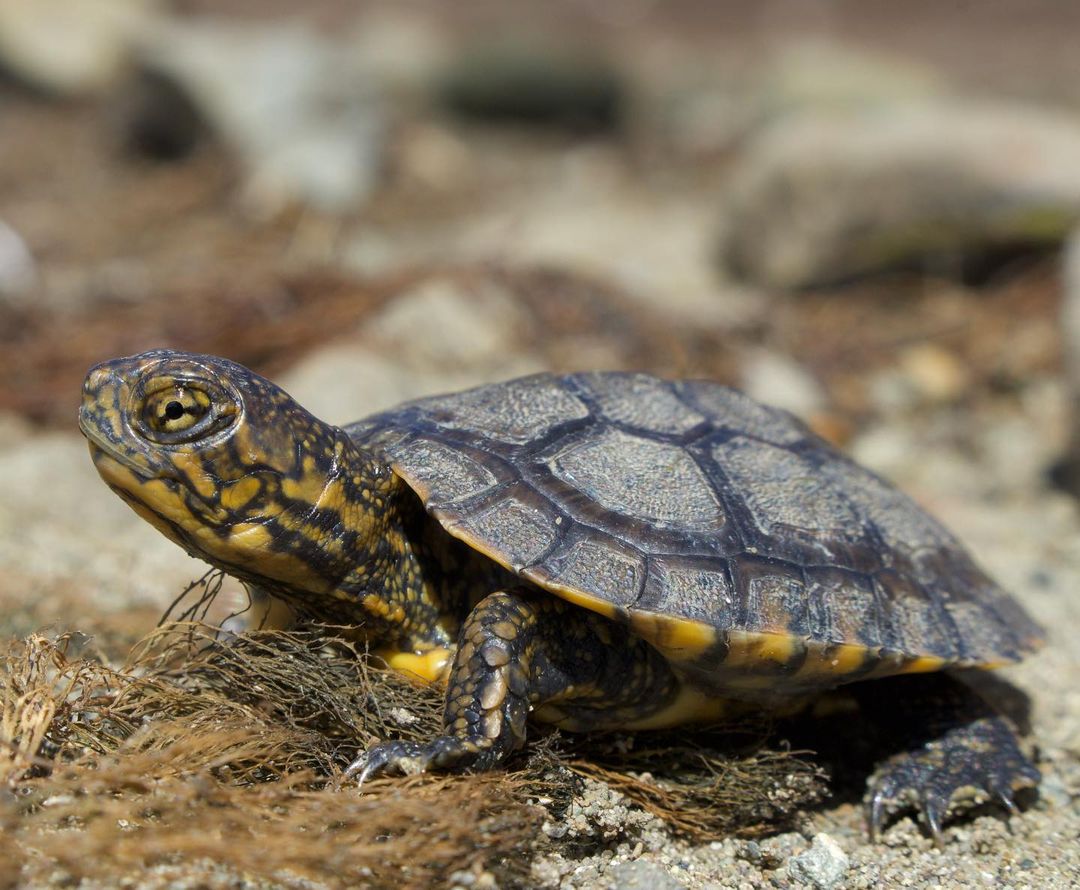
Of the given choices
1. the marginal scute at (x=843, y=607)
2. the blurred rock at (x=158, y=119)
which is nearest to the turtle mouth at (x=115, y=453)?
the marginal scute at (x=843, y=607)

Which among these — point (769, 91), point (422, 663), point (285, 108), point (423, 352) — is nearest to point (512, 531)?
point (422, 663)

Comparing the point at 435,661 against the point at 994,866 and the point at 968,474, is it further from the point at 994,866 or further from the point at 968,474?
the point at 968,474


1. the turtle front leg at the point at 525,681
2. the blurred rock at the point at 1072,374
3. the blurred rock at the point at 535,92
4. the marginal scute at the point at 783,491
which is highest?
the blurred rock at the point at 535,92

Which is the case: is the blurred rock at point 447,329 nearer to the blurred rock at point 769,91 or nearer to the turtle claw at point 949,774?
the turtle claw at point 949,774

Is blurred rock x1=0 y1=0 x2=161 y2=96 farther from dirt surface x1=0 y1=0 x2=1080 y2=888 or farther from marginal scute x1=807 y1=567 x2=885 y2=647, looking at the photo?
marginal scute x1=807 y1=567 x2=885 y2=647

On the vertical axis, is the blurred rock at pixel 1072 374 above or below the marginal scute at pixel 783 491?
above

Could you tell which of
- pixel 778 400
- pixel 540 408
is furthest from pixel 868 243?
pixel 540 408

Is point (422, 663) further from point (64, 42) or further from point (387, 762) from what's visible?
point (64, 42)
